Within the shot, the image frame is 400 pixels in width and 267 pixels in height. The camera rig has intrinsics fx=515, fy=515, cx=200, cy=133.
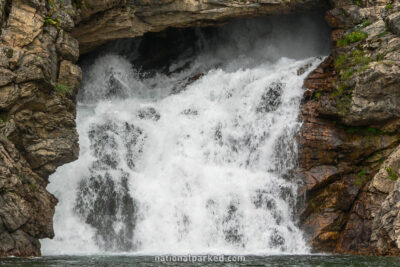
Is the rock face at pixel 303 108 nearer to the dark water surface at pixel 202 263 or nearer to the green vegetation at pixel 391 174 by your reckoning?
the green vegetation at pixel 391 174

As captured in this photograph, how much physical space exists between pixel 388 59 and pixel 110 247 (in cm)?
1326

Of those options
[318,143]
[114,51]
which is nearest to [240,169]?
[318,143]

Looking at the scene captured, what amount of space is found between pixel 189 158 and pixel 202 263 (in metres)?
7.82

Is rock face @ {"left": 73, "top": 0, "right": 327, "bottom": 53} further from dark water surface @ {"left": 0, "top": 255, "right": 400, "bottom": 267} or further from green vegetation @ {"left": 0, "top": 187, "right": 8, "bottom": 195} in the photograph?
dark water surface @ {"left": 0, "top": 255, "right": 400, "bottom": 267}

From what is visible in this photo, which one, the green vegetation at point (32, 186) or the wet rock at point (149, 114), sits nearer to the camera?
the green vegetation at point (32, 186)

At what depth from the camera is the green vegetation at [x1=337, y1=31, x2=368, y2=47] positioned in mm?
22734

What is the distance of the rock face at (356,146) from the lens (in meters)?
19.6

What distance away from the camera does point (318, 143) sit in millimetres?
21297

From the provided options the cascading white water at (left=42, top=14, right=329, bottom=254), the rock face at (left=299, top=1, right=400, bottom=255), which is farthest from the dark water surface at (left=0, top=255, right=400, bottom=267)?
the rock face at (left=299, top=1, right=400, bottom=255)

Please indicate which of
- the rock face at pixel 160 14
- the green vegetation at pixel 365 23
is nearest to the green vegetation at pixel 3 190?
the rock face at pixel 160 14

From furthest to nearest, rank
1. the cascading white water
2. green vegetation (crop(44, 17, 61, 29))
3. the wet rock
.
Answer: the wet rock < the cascading white water < green vegetation (crop(44, 17, 61, 29))

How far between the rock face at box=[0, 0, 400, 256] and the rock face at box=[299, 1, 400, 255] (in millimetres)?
40

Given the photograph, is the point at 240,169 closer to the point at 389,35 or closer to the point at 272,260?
the point at 272,260

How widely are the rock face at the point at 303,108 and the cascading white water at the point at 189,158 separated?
4.26ft
